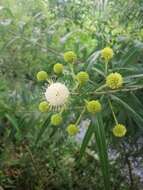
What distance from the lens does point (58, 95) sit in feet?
3.00

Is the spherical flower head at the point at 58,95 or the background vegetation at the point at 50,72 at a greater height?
the background vegetation at the point at 50,72

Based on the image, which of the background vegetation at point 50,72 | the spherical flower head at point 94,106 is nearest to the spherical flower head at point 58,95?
the spherical flower head at point 94,106

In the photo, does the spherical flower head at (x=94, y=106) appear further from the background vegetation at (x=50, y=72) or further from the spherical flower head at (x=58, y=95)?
the background vegetation at (x=50, y=72)

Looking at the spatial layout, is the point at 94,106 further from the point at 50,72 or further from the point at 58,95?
the point at 50,72

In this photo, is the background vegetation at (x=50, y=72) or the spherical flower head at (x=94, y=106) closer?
the spherical flower head at (x=94, y=106)

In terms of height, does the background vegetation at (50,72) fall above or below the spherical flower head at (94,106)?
above

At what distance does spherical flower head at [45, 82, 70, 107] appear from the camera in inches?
36.1

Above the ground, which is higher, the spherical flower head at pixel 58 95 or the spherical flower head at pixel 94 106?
the spherical flower head at pixel 58 95

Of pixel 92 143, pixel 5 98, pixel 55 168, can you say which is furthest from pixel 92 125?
pixel 55 168

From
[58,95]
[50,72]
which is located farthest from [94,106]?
[50,72]

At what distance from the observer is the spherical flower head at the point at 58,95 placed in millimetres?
917

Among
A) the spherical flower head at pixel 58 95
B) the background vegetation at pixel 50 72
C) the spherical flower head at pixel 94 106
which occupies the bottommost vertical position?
the spherical flower head at pixel 94 106

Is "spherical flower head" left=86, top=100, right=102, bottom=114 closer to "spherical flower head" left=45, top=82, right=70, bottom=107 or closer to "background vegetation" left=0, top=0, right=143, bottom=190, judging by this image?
"spherical flower head" left=45, top=82, right=70, bottom=107

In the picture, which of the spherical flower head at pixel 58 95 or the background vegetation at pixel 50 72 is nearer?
the spherical flower head at pixel 58 95
